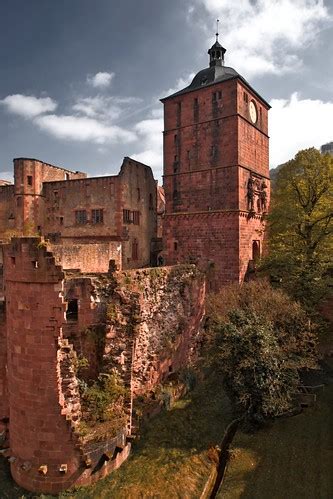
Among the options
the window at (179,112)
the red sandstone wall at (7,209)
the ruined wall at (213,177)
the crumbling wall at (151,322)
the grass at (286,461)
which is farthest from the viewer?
the red sandstone wall at (7,209)

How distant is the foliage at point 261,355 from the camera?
12023 mm

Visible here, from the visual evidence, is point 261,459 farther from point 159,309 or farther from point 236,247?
point 236,247

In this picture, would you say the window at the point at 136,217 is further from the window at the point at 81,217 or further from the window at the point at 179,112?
the window at the point at 179,112

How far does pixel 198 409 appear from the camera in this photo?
43.7 ft

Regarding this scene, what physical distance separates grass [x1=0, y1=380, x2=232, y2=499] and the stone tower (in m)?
10.8

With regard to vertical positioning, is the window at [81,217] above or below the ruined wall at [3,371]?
above

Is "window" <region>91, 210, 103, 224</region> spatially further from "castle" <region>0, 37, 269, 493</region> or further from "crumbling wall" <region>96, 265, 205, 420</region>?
"crumbling wall" <region>96, 265, 205, 420</region>

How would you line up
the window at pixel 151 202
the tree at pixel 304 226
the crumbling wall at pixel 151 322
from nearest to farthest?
the crumbling wall at pixel 151 322
the tree at pixel 304 226
the window at pixel 151 202

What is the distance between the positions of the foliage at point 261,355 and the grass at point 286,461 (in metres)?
0.71

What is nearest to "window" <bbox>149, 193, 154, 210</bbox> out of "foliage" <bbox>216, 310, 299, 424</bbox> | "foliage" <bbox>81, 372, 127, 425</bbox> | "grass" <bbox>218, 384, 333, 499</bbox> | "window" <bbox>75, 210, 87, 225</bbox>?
"window" <bbox>75, 210, 87, 225</bbox>

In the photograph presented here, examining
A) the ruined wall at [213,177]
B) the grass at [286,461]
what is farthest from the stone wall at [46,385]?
the ruined wall at [213,177]

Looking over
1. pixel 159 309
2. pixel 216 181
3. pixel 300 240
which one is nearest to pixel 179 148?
pixel 216 181

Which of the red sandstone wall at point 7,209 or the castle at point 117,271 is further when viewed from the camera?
the red sandstone wall at point 7,209

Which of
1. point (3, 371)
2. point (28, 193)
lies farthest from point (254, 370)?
point (28, 193)
